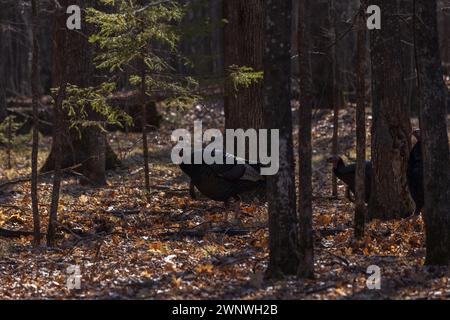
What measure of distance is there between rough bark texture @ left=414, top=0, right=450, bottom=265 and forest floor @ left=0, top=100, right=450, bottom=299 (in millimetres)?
603

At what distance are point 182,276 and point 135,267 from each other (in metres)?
0.96

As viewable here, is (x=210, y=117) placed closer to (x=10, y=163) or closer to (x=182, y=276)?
(x=10, y=163)

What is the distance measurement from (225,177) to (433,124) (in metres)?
5.04

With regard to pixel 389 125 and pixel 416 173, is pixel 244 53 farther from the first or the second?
pixel 416 173

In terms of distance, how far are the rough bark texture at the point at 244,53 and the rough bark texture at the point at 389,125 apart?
2837 mm

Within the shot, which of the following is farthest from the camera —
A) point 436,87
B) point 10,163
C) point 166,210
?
point 10,163

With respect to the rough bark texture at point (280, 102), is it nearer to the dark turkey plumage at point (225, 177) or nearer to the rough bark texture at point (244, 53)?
the dark turkey plumage at point (225, 177)

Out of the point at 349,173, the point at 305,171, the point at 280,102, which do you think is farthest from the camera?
the point at 349,173

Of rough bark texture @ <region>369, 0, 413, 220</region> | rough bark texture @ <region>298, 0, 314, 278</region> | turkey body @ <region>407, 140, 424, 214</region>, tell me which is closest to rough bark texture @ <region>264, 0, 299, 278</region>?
rough bark texture @ <region>298, 0, 314, 278</region>

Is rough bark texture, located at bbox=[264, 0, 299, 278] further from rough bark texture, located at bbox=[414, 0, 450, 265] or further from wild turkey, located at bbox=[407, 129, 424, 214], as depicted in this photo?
wild turkey, located at bbox=[407, 129, 424, 214]

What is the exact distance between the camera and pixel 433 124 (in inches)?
A: 410

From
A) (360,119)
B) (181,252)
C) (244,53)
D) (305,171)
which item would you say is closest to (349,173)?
(244,53)
